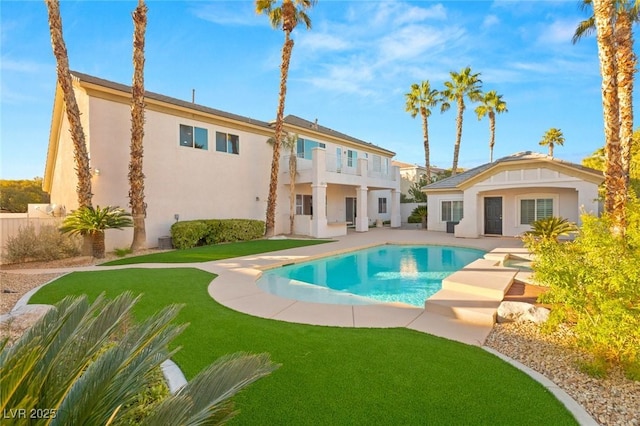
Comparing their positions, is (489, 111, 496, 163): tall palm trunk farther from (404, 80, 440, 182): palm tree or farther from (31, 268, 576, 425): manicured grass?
(31, 268, 576, 425): manicured grass

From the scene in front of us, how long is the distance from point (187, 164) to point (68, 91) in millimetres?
6131

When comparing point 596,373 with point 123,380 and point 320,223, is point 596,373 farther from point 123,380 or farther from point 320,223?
point 320,223

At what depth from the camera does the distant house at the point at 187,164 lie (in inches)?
575

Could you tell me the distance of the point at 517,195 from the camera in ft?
70.2

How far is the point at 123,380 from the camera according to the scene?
197cm

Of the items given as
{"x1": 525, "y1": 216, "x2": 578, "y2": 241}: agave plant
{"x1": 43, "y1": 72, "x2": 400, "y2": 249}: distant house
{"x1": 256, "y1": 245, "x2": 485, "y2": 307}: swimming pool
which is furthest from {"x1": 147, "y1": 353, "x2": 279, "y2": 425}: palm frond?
{"x1": 525, "y1": 216, "x2": 578, "y2": 241}: agave plant

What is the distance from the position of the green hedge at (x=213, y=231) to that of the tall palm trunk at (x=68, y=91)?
4.00 m

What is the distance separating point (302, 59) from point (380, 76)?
4.94 meters

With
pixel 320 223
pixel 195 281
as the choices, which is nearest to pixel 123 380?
pixel 195 281

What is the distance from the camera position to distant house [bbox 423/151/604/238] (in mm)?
17734

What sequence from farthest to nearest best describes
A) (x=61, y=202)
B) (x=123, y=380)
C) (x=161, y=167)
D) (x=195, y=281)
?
(x=61, y=202), (x=161, y=167), (x=195, y=281), (x=123, y=380)

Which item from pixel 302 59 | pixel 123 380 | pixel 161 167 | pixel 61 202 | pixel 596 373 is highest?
pixel 302 59

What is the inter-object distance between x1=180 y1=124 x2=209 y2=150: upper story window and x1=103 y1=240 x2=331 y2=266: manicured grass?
583 centimetres

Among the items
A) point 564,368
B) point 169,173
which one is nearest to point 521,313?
point 564,368
